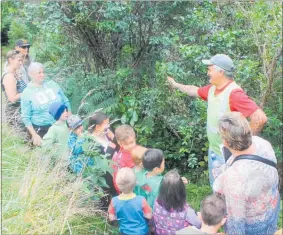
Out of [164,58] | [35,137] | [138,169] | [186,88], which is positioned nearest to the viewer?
[138,169]

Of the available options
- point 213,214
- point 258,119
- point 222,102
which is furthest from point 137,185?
point 258,119

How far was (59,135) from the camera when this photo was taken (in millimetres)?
4160

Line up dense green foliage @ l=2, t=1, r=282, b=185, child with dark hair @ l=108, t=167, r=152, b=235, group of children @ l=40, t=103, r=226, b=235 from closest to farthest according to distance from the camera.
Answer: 1. group of children @ l=40, t=103, r=226, b=235
2. child with dark hair @ l=108, t=167, r=152, b=235
3. dense green foliage @ l=2, t=1, r=282, b=185

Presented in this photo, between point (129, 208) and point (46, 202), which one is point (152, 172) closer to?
point (129, 208)

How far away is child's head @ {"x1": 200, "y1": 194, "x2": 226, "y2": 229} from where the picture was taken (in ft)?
9.51

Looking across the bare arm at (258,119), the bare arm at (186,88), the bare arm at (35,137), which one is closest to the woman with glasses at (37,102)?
the bare arm at (35,137)

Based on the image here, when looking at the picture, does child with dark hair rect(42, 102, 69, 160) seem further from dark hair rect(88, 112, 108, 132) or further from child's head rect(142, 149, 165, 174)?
child's head rect(142, 149, 165, 174)

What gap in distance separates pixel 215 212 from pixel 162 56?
296cm

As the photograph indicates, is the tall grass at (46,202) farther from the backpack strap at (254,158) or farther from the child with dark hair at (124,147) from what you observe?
the backpack strap at (254,158)

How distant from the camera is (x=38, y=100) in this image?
15.3 feet

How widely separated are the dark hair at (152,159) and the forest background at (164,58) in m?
1.04

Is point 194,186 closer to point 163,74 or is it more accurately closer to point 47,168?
point 163,74

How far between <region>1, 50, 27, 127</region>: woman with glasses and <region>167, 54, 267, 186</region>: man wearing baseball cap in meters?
2.42

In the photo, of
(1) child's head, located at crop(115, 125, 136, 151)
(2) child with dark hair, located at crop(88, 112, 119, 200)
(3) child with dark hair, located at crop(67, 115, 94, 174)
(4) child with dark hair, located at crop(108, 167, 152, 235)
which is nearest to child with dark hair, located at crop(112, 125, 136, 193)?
(1) child's head, located at crop(115, 125, 136, 151)
